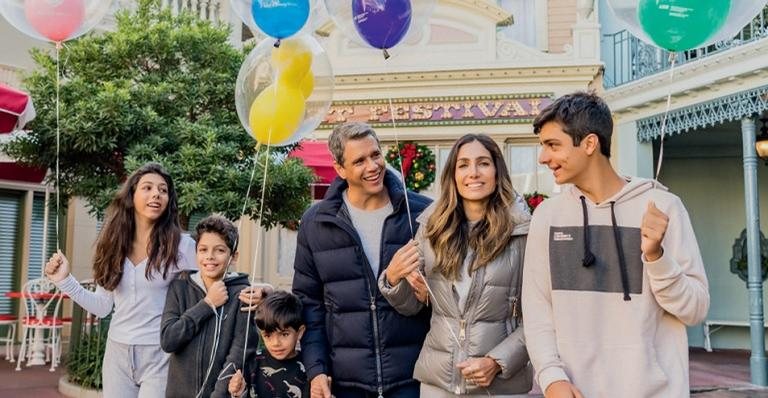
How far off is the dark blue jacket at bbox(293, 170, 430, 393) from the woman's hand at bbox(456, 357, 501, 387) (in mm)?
379

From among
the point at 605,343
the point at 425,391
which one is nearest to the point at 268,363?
the point at 425,391

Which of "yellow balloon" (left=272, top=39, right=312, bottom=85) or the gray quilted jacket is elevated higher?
"yellow balloon" (left=272, top=39, right=312, bottom=85)

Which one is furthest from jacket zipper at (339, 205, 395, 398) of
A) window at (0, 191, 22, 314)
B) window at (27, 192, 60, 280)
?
window at (0, 191, 22, 314)

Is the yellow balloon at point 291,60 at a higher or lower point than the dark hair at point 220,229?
higher

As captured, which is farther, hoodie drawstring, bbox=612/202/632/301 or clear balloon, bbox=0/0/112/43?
clear balloon, bbox=0/0/112/43

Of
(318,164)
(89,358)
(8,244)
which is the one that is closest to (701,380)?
(318,164)

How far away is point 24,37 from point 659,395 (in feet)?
32.2

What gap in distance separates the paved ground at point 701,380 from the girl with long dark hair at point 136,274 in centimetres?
369

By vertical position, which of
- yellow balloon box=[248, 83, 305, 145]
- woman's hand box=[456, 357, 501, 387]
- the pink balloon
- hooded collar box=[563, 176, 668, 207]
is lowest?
woman's hand box=[456, 357, 501, 387]

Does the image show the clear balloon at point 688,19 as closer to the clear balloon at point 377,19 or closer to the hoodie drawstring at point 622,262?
the clear balloon at point 377,19

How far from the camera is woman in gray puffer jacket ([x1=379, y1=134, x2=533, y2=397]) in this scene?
2.29m

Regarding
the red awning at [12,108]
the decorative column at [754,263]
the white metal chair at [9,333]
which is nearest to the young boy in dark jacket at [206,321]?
the red awning at [12,108]

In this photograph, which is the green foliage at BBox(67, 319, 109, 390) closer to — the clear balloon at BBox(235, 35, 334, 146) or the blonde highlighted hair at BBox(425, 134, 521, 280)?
the clear balloon at BBox(235, 35, 334, 146)

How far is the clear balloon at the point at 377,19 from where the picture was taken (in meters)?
3.17
